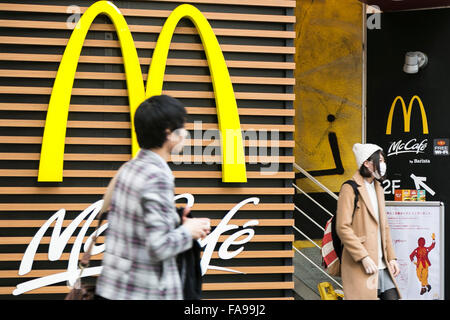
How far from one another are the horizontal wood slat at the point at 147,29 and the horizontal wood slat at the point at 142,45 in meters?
0.11

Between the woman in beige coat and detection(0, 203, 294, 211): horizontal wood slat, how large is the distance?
73 centimetres

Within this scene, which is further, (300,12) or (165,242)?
(300,12)

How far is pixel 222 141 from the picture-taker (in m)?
5.30

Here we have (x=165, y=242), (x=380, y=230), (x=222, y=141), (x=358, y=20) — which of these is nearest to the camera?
(x=165, y=242)

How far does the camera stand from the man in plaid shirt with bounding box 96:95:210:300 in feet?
7.98

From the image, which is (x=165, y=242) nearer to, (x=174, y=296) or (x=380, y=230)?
(x=174, y=296)

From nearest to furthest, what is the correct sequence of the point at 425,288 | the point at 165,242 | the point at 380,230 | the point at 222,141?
the point at 165,242
the point at 380,230
the point at 222,141
the point at 425,288

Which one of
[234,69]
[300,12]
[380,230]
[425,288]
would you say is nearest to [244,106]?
[234,69]

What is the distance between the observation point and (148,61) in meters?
5.34

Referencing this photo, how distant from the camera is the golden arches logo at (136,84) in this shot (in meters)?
5.10

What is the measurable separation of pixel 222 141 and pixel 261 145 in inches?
15.3

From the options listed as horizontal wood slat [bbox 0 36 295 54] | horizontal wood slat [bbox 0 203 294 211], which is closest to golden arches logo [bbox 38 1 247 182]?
horizontal wood slat [bbox 0 36 295 54]

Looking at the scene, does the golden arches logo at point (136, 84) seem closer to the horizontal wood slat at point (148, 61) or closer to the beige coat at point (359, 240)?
the horizontal wood slat at point (148, 61)

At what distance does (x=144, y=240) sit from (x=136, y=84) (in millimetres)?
2986
